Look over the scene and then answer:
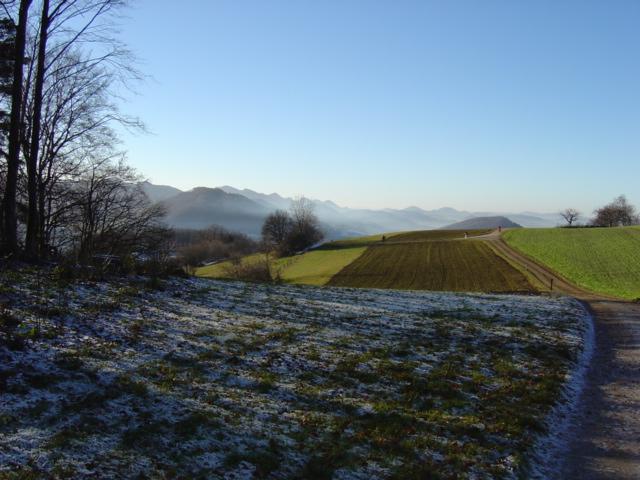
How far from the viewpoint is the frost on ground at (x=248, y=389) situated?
20.5 feet

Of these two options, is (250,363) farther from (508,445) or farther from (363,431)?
(508,445)

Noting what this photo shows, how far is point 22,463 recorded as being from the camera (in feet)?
17.2

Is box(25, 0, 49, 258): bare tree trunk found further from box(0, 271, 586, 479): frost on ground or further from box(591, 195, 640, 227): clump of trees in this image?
box(591, 195, 640, 227): clump of trees

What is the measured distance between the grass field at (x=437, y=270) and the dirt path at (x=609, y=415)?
24.3m

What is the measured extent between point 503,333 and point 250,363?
9.42 metres

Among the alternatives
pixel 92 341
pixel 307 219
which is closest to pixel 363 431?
pixel 92 341

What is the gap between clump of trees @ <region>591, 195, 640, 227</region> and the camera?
388 feet

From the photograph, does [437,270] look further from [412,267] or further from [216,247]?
[216,247]

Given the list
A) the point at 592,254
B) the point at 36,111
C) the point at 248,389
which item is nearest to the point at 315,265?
the point at 592,254

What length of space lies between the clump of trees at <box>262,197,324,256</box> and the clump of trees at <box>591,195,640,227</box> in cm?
7398

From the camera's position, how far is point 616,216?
119000mm

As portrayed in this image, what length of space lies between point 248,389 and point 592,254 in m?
62.0

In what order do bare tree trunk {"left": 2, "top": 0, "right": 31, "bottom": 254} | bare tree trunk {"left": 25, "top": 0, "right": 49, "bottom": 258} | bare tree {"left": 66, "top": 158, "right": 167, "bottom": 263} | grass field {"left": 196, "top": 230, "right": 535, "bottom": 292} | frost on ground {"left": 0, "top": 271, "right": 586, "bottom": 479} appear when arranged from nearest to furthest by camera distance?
frost on ground {"left": 0, "top": 271, "right": 586, "bottom": 479}
bare tree trunk {"left": 2, "top": 0, "right": 31, "bottom": 254}
bare tree trunk {"left": 25, "top": 0, "right": 49, "bottom": 258}
bare tree {"left": 66, "top": 158, "right": 167, "bottom": 263}
grass field {"left": 196, "top": 230, "right": 535, "bottom": 292}

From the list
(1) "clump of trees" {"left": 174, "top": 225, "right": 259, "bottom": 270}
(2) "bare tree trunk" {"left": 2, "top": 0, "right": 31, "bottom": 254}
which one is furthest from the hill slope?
(1) "clump of trees" {"left": 174, "top": 225, "right": 259, "bottom": 270}
